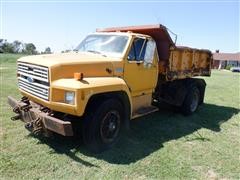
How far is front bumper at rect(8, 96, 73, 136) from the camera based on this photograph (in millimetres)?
4848

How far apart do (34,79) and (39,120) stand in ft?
2.76

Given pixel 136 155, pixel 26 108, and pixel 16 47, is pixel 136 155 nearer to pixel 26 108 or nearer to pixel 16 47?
pixel 26 108

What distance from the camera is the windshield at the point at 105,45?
6.42m

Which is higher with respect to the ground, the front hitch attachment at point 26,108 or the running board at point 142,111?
the front hitch attachment at point 26,108

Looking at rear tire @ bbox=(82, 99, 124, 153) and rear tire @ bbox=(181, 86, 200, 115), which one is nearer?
rear tire @ bbox=(82, 99, 124, 153)

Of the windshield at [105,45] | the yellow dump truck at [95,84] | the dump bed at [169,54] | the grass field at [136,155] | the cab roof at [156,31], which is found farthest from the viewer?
the dump bed at [169,54]

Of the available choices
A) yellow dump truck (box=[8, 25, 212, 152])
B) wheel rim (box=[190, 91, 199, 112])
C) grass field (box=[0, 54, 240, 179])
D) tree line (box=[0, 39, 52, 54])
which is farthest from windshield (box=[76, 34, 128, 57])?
tree line (box=[0, 39, 52, 54])

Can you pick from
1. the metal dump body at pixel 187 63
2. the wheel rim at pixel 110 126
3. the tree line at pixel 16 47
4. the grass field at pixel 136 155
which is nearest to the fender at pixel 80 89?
the wheel rim at pixel 110 126

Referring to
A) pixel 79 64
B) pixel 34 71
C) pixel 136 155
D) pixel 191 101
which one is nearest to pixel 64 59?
pixel 79 64

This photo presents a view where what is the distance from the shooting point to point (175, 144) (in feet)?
20.5

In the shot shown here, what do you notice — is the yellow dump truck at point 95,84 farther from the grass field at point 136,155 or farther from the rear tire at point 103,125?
the grass field at point 136,155

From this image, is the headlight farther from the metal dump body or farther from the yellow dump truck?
the metal dump body

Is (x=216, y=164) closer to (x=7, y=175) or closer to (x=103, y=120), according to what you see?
(x=103, y=120)

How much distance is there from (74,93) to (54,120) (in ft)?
1.93
